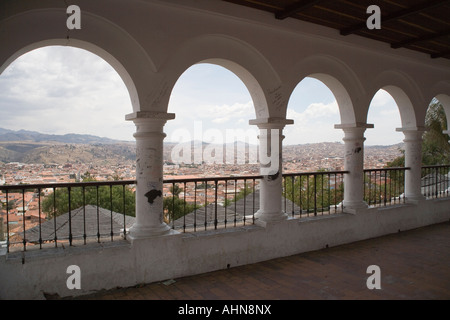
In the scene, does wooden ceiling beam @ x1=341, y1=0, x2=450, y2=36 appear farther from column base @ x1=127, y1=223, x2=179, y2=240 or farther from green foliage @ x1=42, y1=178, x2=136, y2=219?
green foliage @ x1=42, y1=178, x2=136, y2=219

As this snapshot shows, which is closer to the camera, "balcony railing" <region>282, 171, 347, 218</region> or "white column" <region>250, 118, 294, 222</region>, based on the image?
"white column" <region>250, 118, 294, 222</region>

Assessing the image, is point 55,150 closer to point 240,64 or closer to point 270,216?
point 240,64

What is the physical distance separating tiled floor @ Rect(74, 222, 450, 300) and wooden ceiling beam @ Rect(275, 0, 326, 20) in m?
3.53

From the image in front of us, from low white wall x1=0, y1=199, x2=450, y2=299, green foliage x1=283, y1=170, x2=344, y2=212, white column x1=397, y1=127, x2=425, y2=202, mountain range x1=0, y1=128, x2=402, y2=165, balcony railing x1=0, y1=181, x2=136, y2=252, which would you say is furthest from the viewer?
mountain range x1=0, y1=128, x2=402, y2=165

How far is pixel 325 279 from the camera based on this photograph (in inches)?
155

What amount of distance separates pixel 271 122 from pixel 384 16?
2.32m

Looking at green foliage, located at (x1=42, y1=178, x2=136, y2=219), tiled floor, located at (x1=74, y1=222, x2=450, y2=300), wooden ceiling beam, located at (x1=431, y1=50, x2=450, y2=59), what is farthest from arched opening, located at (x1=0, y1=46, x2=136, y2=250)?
wooden ceiling beam, located at (x1=431, y1=50, x2=450, y2=59)

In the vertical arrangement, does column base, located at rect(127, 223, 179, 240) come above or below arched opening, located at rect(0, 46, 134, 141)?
below

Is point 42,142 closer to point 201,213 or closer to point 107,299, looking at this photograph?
point 201,213

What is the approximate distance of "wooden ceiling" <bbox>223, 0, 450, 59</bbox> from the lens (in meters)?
4.32

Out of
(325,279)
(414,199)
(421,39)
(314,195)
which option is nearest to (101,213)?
(314,195)
